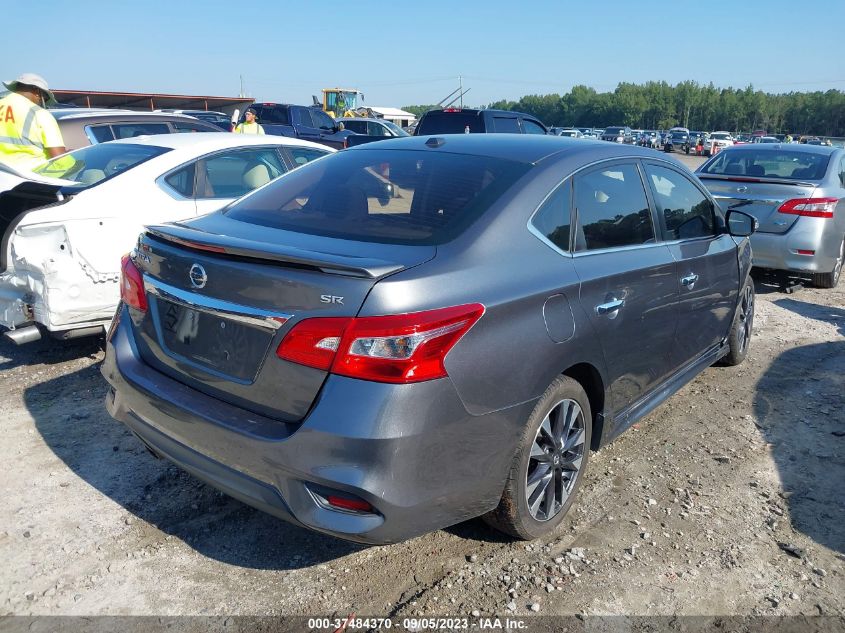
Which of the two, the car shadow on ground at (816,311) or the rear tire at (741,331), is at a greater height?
the rear tire at (741,331)

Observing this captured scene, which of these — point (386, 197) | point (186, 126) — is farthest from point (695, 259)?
point (186, 126)

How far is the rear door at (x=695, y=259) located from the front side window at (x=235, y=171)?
10.5 ft

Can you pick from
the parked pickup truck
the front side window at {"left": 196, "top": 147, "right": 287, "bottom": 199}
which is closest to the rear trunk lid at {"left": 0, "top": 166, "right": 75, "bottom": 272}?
the front side window at {"left": 196, "top": 147, "right": 287, "bottom": 199}

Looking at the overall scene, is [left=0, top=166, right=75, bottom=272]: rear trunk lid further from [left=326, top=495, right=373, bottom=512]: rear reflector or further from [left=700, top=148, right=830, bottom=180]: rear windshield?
[left=700, top=148, right=830, bottom=180]: rear windshield

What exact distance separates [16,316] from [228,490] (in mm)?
2849

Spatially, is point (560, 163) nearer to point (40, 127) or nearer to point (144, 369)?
point (144, 369)

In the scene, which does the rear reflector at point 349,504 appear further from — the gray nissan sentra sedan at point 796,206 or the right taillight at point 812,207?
the right taillight at point 812,207

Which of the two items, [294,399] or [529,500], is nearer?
[294,399]

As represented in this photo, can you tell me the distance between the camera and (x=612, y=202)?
3426 mm

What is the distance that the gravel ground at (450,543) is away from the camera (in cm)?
270

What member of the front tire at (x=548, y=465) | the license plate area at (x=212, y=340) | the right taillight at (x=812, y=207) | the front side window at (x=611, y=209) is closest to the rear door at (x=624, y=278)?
the front side window at (x=611, y=209)

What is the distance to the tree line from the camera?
11881 centimetres

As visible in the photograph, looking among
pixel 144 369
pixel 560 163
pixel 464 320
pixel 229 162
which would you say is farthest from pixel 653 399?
pixel 229 162

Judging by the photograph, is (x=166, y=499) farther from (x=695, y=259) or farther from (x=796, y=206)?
(x=796, y=206)
